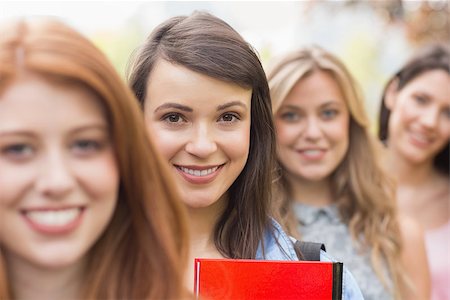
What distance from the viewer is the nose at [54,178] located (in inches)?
69.0

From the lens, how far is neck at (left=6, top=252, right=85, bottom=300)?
1914 mm

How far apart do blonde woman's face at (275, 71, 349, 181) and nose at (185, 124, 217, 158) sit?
1195 millimetres

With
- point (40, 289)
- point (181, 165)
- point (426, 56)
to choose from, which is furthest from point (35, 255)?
point (426, 56)

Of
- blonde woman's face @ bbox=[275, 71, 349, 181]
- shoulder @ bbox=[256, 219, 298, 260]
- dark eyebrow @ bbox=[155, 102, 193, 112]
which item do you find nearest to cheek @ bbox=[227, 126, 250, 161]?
dark eyebrow @ bbox=[155, 102, 193, 112]

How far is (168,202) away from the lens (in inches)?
76.5

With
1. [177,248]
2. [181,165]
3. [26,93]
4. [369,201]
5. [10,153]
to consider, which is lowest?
[177,248]

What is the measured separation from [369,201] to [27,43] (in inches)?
103

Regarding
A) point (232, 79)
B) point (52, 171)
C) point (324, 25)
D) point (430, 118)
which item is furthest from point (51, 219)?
point (324, 25)

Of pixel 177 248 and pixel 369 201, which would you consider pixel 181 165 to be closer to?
pixel 177 248

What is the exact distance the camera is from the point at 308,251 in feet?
9.04

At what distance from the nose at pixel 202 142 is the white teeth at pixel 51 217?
2.99ft

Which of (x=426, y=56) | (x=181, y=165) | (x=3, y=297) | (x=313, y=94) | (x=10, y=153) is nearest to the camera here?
(x=10, y=153)

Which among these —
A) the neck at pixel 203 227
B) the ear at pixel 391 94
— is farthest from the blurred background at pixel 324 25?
the neck at pixel 203 227

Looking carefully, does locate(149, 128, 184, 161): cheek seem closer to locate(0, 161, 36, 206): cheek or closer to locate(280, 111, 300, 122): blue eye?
locate(0, 161, 36, 206): cheek
